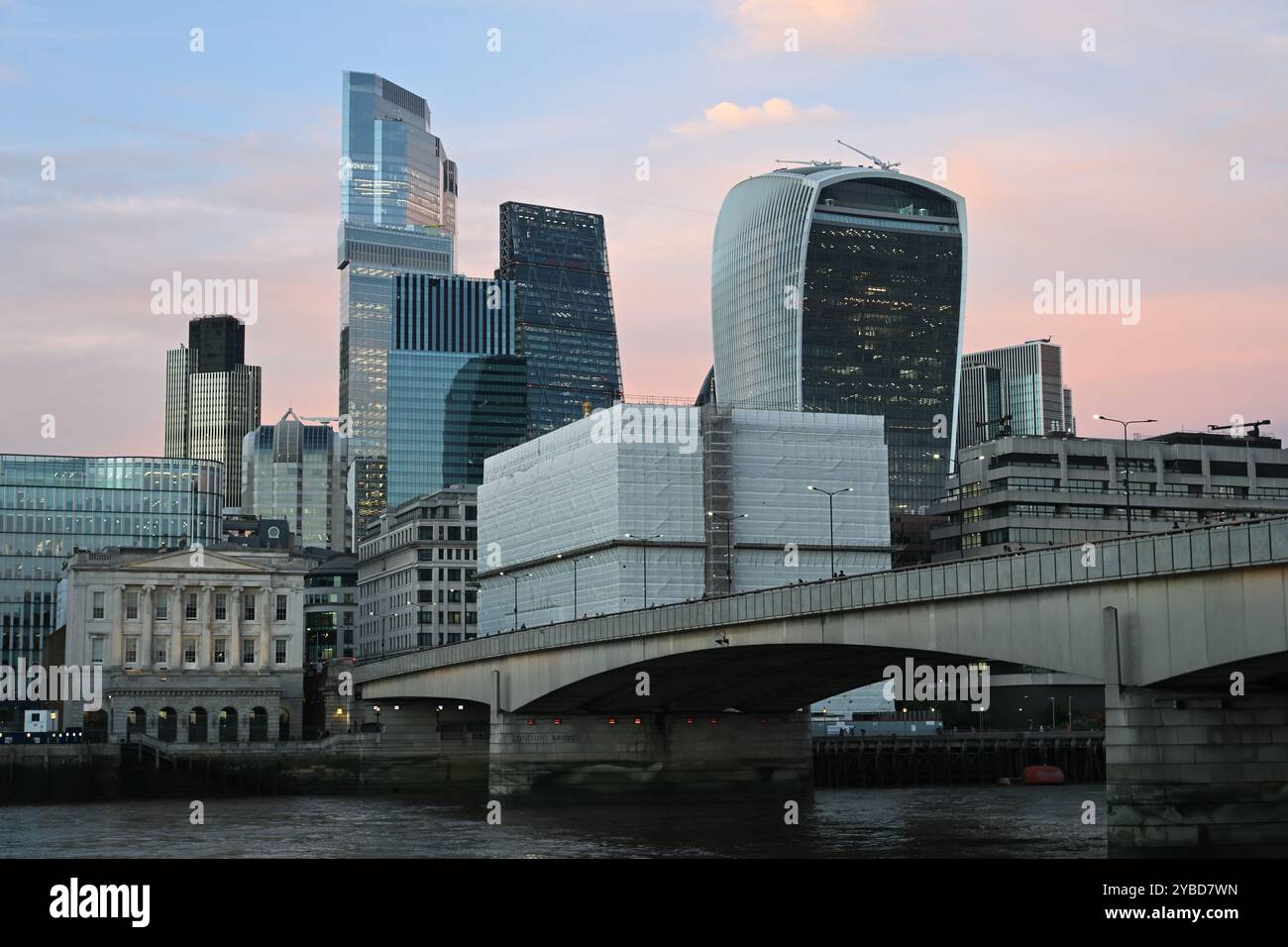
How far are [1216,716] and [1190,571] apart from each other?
5.38 metres

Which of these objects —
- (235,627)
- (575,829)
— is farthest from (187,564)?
(575,829)

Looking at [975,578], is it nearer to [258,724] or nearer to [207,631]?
[258,724]

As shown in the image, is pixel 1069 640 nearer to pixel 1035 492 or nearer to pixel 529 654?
pixel 529 654

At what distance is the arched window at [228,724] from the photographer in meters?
150

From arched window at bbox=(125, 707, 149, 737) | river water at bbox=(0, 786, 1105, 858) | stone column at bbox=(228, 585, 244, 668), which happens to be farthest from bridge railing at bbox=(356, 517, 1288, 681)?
stone column at bbox=(228, 585, 244, 668)

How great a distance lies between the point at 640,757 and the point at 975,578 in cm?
4251

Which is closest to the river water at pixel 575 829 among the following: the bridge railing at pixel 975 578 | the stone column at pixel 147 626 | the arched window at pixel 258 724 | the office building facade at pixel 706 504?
the bridge railing at pixel 975 578

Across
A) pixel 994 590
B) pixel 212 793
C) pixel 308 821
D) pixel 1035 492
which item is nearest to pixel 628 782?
pixel 308 821

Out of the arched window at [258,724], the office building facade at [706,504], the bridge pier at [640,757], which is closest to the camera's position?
the bridge pier at [640,757]

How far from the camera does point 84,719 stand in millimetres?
144750

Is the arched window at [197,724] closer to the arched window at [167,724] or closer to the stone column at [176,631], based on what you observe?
the arched window at [167,724]

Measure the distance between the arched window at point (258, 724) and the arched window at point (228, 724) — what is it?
147 cm

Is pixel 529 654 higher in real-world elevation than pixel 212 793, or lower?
higher
